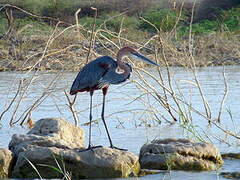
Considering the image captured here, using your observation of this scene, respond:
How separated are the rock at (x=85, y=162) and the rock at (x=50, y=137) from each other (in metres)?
0.27

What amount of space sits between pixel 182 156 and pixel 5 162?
207cm

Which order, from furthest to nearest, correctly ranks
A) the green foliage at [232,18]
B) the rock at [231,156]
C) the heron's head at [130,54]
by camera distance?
the green foliage at [232,18]
the rock at [231,156]
the heron's head at [130,54]

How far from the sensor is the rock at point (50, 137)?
30.1ft

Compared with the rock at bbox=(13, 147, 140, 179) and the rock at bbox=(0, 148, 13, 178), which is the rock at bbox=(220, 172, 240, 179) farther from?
the rock at bbox=(0, 148, 13, 178)

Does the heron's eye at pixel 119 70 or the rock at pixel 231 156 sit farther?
the rock at pixel 231 156

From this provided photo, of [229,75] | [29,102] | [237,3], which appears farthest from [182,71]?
[237,3]

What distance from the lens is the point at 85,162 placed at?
8.74 m

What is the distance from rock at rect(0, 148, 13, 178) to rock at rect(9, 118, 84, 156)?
0.17m

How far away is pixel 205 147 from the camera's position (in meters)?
9.17

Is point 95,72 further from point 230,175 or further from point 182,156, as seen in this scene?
point 230,175

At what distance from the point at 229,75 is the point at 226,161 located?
429 inches

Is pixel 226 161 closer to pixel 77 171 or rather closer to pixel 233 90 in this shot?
pixel 77 171

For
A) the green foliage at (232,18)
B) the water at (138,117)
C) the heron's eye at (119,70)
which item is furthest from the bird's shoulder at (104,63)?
the green foliage at (232,18)

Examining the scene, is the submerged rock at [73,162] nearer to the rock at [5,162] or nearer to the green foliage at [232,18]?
the rock at [5,162]
